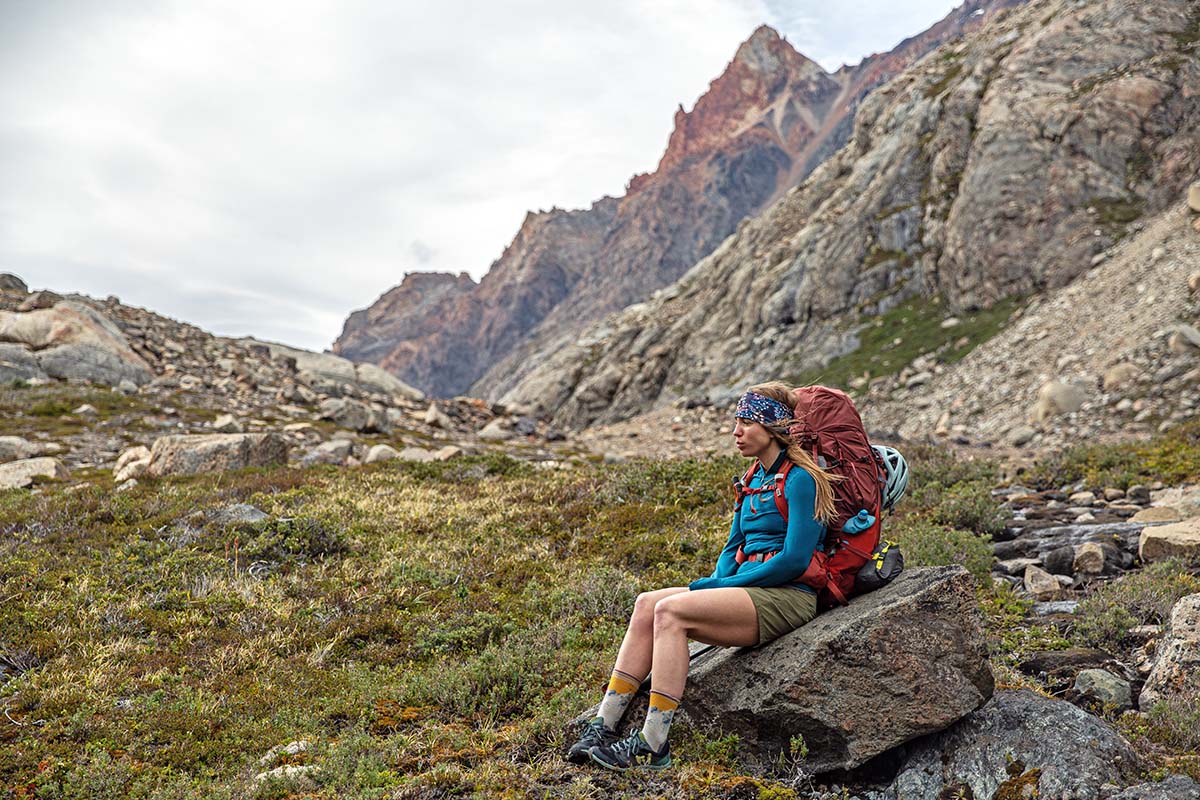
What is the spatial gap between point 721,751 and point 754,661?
666mm

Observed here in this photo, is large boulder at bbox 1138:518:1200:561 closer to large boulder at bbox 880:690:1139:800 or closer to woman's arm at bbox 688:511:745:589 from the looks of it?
large boulder at bbox 880:690:1139:800

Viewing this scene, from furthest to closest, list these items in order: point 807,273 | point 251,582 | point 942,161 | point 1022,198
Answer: point 807,273, point 942,161, point 1022,198, point 251,582

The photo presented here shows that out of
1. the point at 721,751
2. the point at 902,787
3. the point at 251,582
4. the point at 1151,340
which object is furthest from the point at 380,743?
the point at 1151,340

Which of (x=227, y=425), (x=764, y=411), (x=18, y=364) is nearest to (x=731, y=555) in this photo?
(x=764, y=411)

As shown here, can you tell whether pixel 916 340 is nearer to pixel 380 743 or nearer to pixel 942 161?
pixel 942 161

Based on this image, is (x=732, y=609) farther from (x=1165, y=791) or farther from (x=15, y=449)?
(x=15, y=449)

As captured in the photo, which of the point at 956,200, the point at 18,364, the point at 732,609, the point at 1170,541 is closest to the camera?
the point at 732,609

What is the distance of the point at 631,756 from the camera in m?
4.51

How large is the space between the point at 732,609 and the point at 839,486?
1.25 meters

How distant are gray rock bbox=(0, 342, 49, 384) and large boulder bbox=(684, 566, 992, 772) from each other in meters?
30.4

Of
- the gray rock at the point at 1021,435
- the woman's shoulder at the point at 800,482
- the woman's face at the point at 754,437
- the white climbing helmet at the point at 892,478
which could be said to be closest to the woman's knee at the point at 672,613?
the woman's shoulder at the point at 800,482

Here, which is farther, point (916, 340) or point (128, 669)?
point (916, 340)

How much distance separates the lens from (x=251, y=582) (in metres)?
8.82

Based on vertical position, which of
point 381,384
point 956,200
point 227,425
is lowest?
point 227,425
